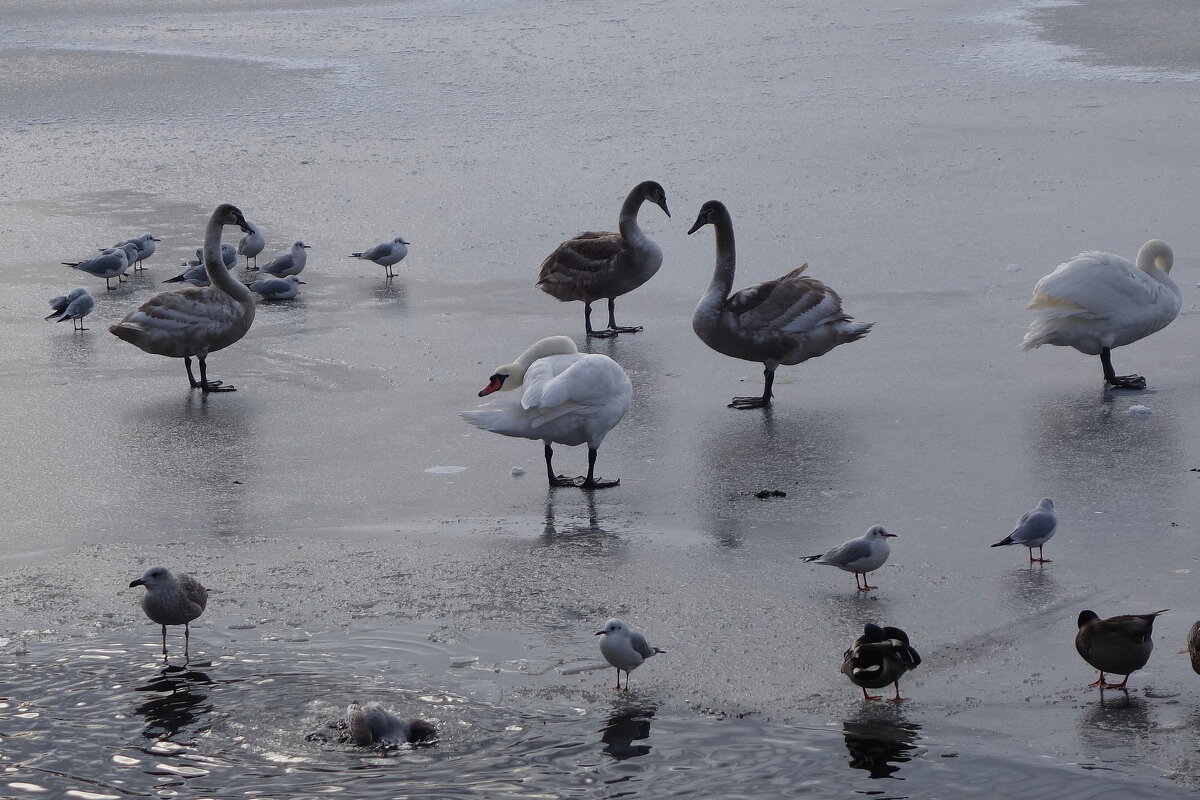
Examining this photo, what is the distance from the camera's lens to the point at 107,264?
41.4ft

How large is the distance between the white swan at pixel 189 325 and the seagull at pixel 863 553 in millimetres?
5120

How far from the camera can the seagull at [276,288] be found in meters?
12.1

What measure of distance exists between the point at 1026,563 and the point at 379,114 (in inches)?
568

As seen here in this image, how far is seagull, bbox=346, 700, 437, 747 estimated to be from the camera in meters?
5.25

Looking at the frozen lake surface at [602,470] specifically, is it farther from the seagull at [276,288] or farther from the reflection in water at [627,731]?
the seagull at [276,288]

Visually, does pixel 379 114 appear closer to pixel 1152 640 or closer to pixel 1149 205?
pixel 1149 205

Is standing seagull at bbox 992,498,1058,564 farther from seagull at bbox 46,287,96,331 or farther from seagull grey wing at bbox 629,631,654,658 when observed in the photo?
seagull at bbox 46,287,96,331

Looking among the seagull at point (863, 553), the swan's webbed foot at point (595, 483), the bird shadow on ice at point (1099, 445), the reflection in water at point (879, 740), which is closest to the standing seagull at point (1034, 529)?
the seagull at point (863, 553)

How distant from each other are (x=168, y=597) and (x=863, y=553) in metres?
2.89

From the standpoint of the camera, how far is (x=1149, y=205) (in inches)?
545

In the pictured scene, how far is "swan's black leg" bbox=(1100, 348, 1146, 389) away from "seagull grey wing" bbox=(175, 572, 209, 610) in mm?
5977

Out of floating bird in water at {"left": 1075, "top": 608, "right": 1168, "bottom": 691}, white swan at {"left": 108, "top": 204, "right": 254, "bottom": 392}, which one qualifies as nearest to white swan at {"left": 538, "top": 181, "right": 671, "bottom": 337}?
white swan at {"left": 108, "top": 204, "right": 254, "bottom": 392}

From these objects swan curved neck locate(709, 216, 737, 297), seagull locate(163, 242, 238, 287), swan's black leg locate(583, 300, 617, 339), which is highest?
swan curved neck locate(709, 216, 737, 297)

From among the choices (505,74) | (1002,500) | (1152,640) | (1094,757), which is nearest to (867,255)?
(1002,500)
